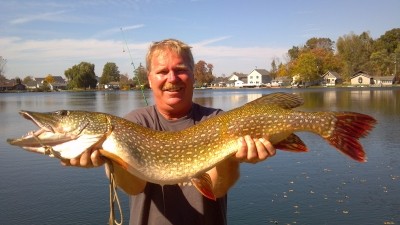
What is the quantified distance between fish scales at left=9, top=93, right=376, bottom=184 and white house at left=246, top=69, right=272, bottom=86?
123 meters

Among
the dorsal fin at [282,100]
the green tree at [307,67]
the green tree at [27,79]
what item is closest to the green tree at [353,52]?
the green tree at [307,67]

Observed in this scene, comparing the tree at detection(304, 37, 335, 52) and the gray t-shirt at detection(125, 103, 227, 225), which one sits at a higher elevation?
the tree at detection(304, 37, 335, 52)

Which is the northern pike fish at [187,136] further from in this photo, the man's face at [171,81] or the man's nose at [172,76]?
the man's nose at [172,76]

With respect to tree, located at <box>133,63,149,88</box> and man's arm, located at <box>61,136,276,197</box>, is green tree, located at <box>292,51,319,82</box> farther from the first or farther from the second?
man's arm, located at <box>61,136,276,197</box>

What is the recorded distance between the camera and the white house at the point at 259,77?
126062 millimetres

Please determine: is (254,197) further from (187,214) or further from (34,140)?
(34,140)

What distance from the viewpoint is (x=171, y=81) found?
3.73 m

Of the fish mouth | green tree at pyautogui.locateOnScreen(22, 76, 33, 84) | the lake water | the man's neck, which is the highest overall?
green tree at pyautogui.locateOnScreen(22, 76, 33, 84)

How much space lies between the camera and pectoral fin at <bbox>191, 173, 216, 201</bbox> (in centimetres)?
333

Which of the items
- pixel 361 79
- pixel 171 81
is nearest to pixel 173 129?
pixel 171 81

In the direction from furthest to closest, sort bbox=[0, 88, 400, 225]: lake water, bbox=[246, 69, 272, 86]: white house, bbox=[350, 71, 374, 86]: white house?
bbox=[246, 69, 272, 86]: white house, bbox=[350, 71, 374, 86]: white house, bbox=[0, 88, 400, 225]: lake water

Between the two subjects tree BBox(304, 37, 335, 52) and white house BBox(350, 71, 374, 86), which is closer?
white house BBox(350, 71, 374, 86)

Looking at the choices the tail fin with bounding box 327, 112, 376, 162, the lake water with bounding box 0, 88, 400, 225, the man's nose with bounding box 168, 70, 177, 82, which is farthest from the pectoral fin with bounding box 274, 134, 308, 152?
the lake water with bounding box 0, 88, 400, 225

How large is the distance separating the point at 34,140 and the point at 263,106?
2.08 m
